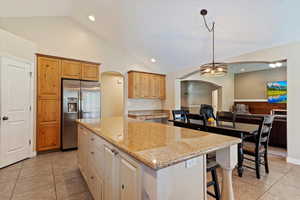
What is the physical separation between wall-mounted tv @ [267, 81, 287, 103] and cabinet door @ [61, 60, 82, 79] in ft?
25.4

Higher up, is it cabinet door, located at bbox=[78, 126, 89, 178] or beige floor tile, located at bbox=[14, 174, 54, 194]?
cabinet door, located at bbox=[78, 126, 89, 178]

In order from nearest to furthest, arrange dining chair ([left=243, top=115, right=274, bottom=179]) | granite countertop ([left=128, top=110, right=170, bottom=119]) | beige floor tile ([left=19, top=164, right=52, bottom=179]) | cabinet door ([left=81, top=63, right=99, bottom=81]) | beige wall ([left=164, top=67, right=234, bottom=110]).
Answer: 1. dining chair ([left=243, top=115, right=274, bottom=179])
2. beige floor tile ([left=19, top=164, right=52, bottom=179])
3. cabinet door ([left=81, top=63, right=99, bottom=81])
4. granite countertop ([left=128, top=110, right=170, bottom=119])
5. beige wall ([left=164, top=67, right=234, bottom=110])

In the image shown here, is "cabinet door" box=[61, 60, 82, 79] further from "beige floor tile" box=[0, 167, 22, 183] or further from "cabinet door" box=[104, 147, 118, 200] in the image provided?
"cabinet door" box=[104, 147, 118, 200]

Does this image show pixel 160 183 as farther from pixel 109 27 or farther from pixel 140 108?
pixel 140 108

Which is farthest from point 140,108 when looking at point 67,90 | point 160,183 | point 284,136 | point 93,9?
point 160,183

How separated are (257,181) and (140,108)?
393 cm

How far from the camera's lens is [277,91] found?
6.72 metres

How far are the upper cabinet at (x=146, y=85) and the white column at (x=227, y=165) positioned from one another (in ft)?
13.2

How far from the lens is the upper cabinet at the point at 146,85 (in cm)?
515

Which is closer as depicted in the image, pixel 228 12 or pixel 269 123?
pixel 269 123

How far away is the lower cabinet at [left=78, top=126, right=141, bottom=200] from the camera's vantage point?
3.37 ft

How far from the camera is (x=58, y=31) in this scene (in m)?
4.13

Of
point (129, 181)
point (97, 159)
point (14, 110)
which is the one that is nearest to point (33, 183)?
point (97, 159)

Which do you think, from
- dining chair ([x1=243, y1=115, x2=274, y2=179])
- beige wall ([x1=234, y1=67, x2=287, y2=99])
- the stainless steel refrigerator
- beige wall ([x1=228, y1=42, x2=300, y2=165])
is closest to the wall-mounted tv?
beige wall ([x1=234, y1=67, x2=287, y2=99])
